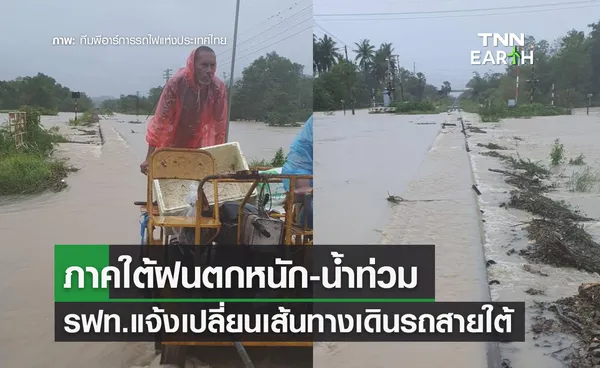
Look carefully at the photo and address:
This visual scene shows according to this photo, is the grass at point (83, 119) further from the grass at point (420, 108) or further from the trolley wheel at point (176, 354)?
the grass at point (420, 108)

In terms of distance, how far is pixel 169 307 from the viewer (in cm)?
221

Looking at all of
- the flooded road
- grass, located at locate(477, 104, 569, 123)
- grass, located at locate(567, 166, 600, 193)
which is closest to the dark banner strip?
the flooded road

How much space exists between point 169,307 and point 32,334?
1.20 meters

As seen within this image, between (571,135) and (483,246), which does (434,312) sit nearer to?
(483,246)

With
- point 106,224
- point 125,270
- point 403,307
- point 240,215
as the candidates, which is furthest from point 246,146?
point 106,224

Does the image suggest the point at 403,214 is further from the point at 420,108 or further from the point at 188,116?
the point at 420,108

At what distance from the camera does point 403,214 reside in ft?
20.3

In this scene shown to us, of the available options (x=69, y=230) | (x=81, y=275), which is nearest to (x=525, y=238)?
(x=81, y=275)

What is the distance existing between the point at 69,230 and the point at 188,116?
2.91 metres

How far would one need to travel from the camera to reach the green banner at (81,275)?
225cm

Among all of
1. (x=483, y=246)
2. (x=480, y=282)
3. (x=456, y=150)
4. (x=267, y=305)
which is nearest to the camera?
(x=267, y=305)

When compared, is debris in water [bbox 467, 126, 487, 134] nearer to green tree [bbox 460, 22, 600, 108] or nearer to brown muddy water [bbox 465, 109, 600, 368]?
green tree [bbox 460, 22, 600, 108]

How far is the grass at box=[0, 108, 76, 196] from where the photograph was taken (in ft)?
22.7

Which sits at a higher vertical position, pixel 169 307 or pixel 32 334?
pixel 169 307
